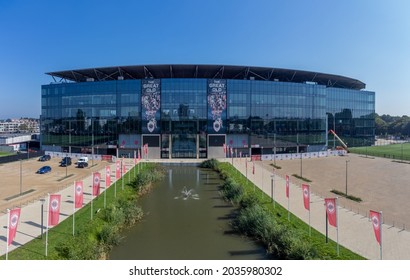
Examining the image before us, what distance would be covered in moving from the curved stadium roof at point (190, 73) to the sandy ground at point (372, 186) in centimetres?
3021

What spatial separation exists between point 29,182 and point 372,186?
1882 inches

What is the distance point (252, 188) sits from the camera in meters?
37.1

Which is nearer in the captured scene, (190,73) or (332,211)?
(332,211)

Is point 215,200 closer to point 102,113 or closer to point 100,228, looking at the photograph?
point 100,228

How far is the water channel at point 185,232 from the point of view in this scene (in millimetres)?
19156

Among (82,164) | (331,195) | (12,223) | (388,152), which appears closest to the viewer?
(12,223)

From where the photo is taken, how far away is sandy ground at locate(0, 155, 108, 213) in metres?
30.8

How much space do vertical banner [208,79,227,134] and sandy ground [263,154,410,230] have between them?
18.8m

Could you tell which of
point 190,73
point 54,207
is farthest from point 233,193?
point 190,73

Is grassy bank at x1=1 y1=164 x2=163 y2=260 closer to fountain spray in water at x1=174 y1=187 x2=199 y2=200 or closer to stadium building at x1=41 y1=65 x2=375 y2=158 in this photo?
fountain spray in water at x1=174 y1=187 x2=199 y2=200

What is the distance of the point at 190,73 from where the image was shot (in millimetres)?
79812

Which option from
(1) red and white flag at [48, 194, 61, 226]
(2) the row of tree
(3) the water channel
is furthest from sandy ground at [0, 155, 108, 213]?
(2) the row of tree

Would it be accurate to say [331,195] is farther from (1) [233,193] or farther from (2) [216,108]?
(2) [216,108]

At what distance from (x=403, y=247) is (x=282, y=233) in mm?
7749
